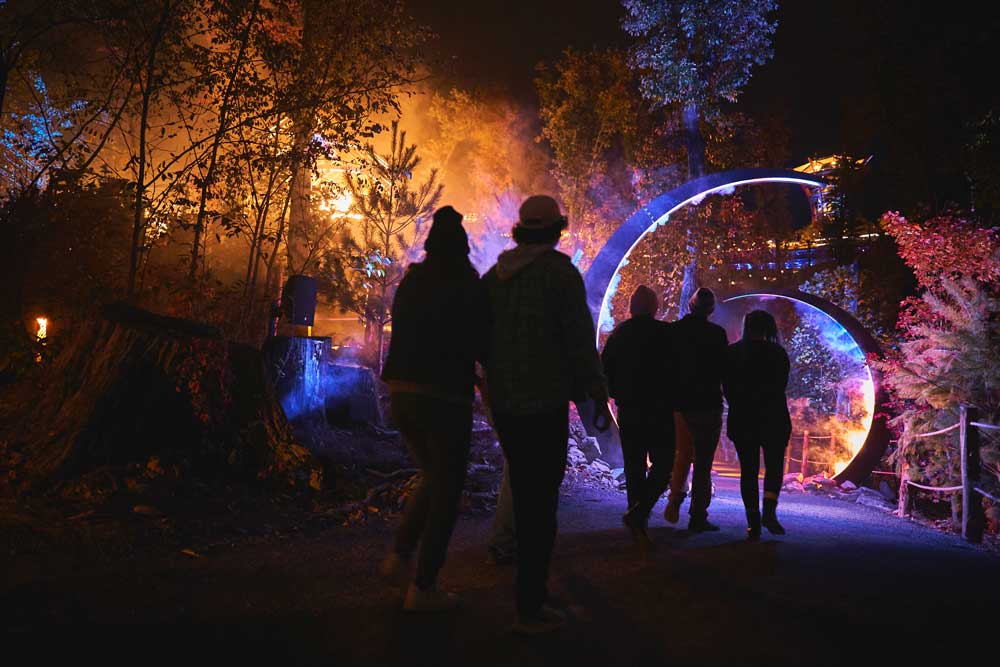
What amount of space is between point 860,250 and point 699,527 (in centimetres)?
1531

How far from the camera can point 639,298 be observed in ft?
17.0

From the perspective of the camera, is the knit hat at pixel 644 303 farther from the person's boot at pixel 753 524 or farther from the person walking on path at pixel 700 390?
the person's boot at pixel 753 524

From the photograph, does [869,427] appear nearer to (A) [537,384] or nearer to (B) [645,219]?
(B) [645,219]

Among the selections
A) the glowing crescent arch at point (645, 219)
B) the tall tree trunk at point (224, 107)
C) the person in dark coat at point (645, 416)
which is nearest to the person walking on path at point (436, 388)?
the person in dark coat at point (645, 416)

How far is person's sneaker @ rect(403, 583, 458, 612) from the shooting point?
3.12 metres

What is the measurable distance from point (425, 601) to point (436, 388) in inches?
38.4

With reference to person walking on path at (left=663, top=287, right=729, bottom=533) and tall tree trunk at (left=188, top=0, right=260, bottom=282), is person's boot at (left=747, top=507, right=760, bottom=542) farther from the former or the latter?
tall tree trunk at (left=188, top=0, right=260, bottom=282)

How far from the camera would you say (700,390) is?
525cm

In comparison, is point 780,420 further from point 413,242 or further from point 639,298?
point 413,242

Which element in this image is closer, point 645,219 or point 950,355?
point 950,355

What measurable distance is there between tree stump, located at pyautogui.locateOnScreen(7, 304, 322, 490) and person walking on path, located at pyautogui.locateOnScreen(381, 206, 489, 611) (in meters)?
3.03

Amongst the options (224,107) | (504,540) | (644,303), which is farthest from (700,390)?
(224,107)

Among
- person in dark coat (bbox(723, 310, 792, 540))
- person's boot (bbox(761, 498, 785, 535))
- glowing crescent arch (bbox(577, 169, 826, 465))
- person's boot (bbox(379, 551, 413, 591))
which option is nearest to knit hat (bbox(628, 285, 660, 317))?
person in dark coat (bbox(723, 310, 792, 540))

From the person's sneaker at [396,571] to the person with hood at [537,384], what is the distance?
62cm
